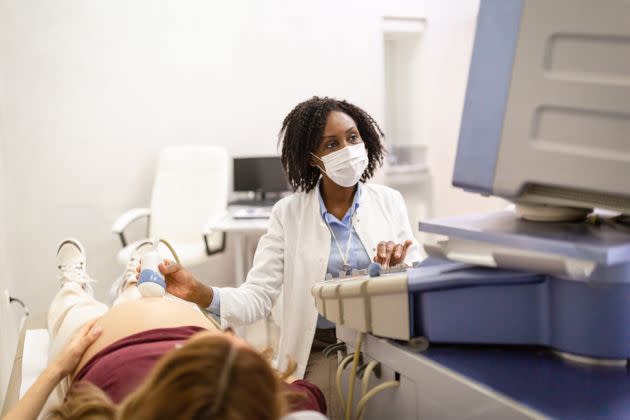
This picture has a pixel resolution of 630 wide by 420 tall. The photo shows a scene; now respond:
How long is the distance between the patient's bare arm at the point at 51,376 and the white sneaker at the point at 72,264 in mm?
817

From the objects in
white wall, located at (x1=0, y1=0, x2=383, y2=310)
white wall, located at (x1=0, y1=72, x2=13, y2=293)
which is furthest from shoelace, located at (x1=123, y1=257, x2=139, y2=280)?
white wall, located at (x1=0, y1=0, x2=383, y2=310)

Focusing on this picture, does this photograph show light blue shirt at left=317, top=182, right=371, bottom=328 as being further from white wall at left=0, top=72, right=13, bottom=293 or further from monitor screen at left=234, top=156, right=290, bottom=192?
monitor screen at left=234, top=156, right=290, bottom=192

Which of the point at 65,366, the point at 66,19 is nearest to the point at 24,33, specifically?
the point at 66,19

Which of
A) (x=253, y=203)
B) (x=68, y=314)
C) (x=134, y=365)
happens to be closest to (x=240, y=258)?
(x=253, y=203)

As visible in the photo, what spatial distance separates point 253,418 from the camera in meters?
0.64

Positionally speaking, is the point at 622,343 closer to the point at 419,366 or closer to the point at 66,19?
the point at 419,366

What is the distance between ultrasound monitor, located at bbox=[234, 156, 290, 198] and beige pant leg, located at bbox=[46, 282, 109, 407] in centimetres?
163

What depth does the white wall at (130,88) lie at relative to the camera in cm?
349

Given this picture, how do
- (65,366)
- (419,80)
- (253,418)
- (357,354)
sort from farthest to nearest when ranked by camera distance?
(419,80), (65,366), (357,354), (253,418)

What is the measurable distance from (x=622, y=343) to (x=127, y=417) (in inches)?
23.5

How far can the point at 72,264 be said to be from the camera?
7.49 ft

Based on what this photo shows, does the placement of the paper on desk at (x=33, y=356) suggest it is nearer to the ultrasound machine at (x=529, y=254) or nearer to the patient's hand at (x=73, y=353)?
the patient's hand at (x=73, y=353)

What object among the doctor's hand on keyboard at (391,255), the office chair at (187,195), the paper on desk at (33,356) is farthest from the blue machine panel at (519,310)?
the office chair at (187,195)

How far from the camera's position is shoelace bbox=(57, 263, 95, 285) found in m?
2.23
